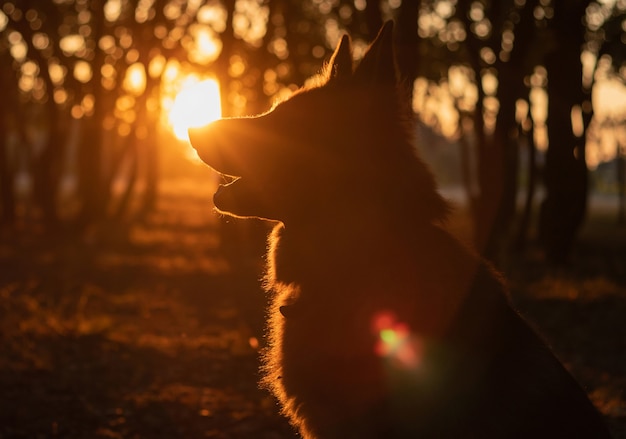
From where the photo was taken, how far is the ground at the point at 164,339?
727 cm

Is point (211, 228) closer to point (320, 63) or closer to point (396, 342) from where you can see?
point (320, 63)

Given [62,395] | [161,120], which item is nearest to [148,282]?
[62,395]

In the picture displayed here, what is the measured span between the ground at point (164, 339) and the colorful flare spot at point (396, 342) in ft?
6.14

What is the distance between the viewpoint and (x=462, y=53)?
26.0 metres

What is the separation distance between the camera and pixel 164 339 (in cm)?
1078

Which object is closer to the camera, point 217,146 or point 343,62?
point 343,62

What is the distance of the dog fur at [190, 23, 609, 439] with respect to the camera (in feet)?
12.7

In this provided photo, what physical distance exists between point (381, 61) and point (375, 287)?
1.07m

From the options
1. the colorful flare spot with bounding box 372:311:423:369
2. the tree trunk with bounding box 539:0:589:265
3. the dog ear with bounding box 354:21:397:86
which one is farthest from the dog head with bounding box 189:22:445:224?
the tree trunk with bounding box 539:0:589:265

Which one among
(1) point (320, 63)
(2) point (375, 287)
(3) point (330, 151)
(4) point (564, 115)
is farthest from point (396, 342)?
(1) point (320, 63)

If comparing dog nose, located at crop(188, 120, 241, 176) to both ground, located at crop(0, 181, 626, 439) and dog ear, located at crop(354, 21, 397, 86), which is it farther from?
ground, located at crop(0, 181, 626, 439)

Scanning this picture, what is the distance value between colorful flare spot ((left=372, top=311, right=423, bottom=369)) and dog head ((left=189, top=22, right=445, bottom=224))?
0.54 m

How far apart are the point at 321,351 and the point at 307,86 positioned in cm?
137

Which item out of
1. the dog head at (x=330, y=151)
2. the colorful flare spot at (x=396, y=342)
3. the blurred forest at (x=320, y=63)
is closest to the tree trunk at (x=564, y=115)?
the blurred forest at (x=320, y=63)
